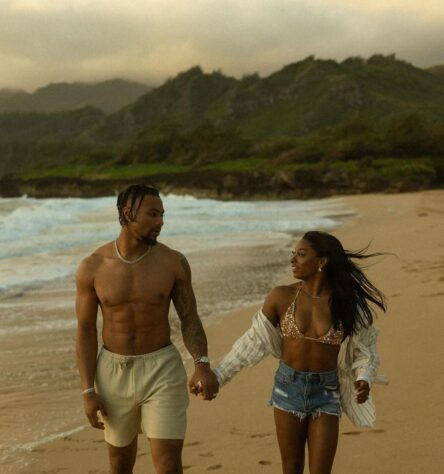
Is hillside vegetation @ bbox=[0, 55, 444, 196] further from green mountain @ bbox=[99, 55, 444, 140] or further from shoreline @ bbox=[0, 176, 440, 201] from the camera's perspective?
green mountain @ bbox=[99, 55, 444, 140]

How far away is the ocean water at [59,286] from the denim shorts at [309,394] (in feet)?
6.40

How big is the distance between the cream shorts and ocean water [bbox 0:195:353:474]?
4.58 ft

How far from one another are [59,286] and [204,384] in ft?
25.5

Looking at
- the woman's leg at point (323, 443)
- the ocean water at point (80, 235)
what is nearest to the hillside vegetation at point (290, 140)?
the ocean water at point (80, 235)

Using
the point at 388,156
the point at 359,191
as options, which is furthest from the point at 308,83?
the point at 359,191

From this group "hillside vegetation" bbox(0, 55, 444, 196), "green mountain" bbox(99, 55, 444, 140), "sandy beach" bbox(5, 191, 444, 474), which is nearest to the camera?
"sandy beach" bbox(5, 191, 444, 474)

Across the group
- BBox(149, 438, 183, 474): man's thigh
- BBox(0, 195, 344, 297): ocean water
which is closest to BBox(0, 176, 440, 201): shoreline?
BBox(0, 195, 344, 297): ocean water

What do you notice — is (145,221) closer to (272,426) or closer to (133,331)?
(133,331)

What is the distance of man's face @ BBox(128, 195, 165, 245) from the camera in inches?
124

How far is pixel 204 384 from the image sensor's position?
315 cm

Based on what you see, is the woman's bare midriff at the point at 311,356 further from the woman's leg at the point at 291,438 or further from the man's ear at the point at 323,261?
the man's ear at the point at 323,261

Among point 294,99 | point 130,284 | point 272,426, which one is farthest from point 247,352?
point 294,99

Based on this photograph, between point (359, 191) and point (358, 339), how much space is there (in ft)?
136

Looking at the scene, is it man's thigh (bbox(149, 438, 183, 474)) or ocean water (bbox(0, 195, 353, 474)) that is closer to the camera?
man's thigh (bbox(149, 438, 183, 474))
